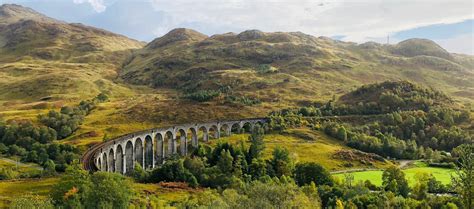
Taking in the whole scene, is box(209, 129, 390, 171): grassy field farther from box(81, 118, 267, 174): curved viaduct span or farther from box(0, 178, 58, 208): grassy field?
box(0, 178, 58, 208): grassy field

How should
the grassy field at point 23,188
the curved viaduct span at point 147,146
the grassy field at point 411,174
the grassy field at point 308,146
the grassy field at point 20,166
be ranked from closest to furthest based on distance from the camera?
the grassy field at point 23,188 < the curved viaduct span at point 147,146 < the grassy field at point 411,174 < the grassy field at point 20,166 < the grassy field at point 308,146

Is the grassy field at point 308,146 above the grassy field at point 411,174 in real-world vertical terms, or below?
above

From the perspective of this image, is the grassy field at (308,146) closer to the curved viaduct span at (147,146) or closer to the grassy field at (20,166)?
the curved viaduct span at (147,146)

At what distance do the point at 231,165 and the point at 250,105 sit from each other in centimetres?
9262

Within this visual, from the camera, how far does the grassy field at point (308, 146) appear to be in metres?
115

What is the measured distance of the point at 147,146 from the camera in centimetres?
11831

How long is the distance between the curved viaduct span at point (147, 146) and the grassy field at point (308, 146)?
6.74 meters

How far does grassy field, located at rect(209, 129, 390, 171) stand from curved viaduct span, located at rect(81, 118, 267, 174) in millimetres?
6741

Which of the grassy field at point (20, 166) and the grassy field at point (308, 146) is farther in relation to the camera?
the grassy field at point (308, 146)

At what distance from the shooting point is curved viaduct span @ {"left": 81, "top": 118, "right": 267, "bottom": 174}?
91412 mm

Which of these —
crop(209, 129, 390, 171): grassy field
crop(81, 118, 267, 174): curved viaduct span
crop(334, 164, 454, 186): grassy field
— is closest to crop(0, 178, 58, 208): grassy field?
crop(81, 118, 267, 174): curved viaduct span

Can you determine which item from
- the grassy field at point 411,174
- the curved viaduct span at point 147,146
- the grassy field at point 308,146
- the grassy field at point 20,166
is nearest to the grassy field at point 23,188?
the curved viaduct span at point 147,146

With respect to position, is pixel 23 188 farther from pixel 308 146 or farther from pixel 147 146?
pixel 308 146

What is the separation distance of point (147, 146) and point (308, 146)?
152 ft
